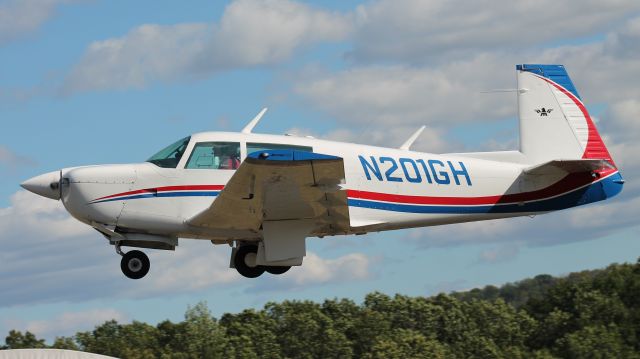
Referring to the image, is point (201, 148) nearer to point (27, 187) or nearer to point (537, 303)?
point (27, 187)

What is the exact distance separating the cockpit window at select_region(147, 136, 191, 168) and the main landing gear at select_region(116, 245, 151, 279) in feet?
4.77

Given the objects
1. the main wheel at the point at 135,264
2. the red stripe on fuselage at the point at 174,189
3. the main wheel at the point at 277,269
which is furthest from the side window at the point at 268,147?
the main wheel at the point at 135,264

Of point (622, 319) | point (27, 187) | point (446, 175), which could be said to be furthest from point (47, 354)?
point (622, 319)

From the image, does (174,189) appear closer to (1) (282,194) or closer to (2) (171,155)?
(2) (171,155)

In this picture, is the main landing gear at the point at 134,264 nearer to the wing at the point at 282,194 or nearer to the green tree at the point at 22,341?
the wing at the point at 282,194

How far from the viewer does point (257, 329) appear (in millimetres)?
53000

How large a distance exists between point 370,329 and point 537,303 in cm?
1098

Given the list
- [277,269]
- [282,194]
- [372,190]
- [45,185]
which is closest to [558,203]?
[372,190]

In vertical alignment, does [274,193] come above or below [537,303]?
below

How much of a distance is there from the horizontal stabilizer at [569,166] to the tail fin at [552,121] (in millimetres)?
409

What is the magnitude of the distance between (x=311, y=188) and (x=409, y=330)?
38343 millimetres

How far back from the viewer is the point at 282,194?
1536 cm

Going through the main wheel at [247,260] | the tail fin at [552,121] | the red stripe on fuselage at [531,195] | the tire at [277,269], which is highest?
the tail fin at [552,121]

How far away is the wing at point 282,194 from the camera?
1423cm
